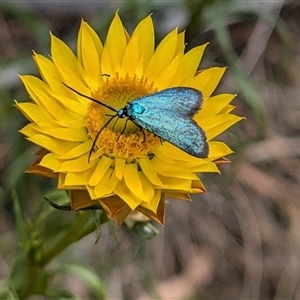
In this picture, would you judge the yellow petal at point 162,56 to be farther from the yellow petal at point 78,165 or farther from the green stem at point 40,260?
the green stem at point 40,260

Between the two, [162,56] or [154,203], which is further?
[162,56]

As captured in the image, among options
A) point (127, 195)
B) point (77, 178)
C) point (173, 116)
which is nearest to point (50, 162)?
point (77, 178)

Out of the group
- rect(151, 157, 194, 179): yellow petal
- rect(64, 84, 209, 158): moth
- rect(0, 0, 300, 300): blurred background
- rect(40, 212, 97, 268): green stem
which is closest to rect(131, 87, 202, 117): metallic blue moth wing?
rect(64, 84, 209, 158): moth

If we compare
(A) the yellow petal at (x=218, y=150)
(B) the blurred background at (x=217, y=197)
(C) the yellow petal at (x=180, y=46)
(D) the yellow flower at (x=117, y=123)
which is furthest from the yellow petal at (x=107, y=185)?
(B) the blurred background at (x=217, y=197)

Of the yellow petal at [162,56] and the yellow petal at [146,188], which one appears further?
the yellow petal at [162,56]

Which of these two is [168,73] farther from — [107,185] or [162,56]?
[107,185]
